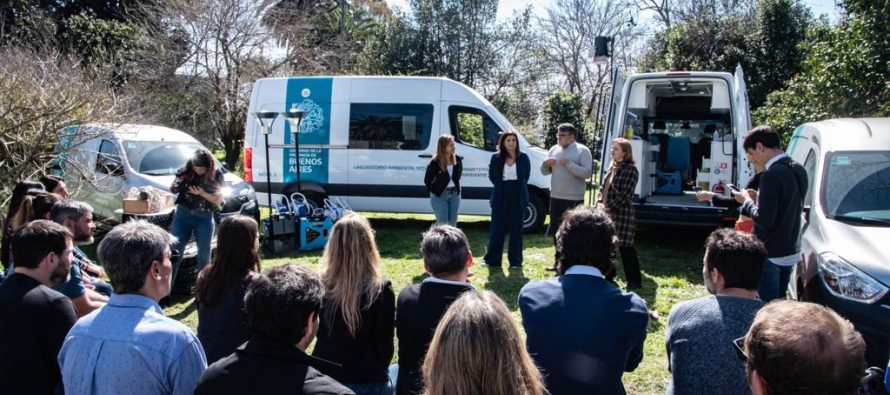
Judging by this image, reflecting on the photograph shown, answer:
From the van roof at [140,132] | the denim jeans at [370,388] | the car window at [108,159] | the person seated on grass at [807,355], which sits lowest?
the denim jeans at [370,388]

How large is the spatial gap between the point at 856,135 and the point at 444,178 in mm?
3999

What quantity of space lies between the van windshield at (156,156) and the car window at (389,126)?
2.37 m

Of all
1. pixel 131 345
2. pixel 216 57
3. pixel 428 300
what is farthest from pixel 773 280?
pixel 216 57

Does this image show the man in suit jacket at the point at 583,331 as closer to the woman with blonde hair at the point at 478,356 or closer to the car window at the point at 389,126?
the woman with blonde hair at the point at 478,356

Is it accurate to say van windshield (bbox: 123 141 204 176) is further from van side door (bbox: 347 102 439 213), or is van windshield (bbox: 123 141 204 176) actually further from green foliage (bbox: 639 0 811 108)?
green foliage (bbox: 639 0 811 108)

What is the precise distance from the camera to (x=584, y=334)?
8.00ft

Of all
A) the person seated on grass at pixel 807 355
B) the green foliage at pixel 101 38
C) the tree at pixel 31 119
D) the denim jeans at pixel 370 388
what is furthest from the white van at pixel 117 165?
the green foliage at pixel 101 38

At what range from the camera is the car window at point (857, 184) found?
4.87 meters

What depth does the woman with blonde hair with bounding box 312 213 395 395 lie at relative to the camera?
9.55 feet

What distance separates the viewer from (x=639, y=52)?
1139 inches

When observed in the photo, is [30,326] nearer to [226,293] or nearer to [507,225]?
[226,293]

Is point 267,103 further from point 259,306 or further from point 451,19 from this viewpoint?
point 451,19

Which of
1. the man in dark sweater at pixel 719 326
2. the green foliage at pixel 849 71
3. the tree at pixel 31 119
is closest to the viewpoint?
the man in dark sweater at pixel 719 326

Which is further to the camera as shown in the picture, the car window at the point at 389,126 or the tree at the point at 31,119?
the car window at the point at 389,126
